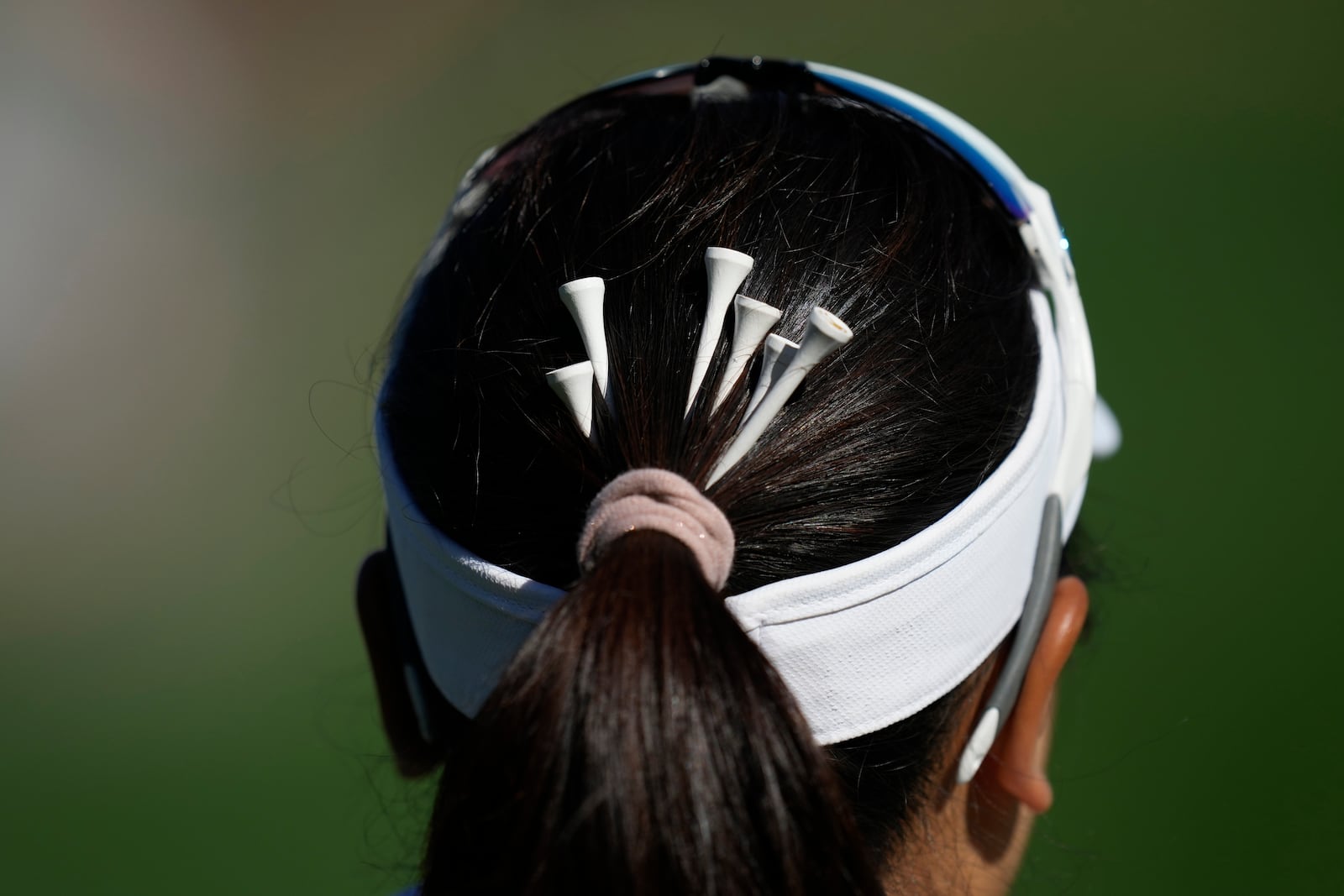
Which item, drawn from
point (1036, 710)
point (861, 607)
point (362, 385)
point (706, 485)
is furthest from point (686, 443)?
point (362, 385)

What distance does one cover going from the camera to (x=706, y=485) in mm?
675

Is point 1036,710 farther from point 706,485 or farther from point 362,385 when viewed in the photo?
point 362,385

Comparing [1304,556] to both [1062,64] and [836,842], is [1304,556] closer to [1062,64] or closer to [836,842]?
[1062,64]

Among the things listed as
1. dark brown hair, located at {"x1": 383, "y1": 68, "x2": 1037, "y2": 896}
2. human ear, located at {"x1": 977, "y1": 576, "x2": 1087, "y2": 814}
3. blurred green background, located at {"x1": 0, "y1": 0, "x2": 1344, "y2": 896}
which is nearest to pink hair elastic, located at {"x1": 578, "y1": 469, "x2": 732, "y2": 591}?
dark brown hair, located at {"x1": 383, "y1": 68, "x2": 1037, "y2": 896}

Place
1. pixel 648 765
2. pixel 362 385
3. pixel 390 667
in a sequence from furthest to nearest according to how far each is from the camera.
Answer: pixel 362 385, pixel 390 667, pixel 648 765

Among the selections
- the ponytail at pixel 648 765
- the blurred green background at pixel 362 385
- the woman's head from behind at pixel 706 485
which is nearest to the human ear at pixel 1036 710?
the woman's head from behind at pixel 706 485

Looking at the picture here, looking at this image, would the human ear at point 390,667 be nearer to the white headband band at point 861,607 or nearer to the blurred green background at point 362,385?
the white headband band at point 861,607

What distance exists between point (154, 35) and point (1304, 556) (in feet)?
15.0

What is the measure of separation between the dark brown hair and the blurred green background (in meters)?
0.63

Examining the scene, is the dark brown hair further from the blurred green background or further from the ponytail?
the blurred green background

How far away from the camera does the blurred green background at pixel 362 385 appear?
8.23 ft

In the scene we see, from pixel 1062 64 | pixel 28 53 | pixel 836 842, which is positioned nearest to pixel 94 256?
pixel 28 53

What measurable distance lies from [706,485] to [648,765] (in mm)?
184

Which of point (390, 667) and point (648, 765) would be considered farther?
point (390, 667)
